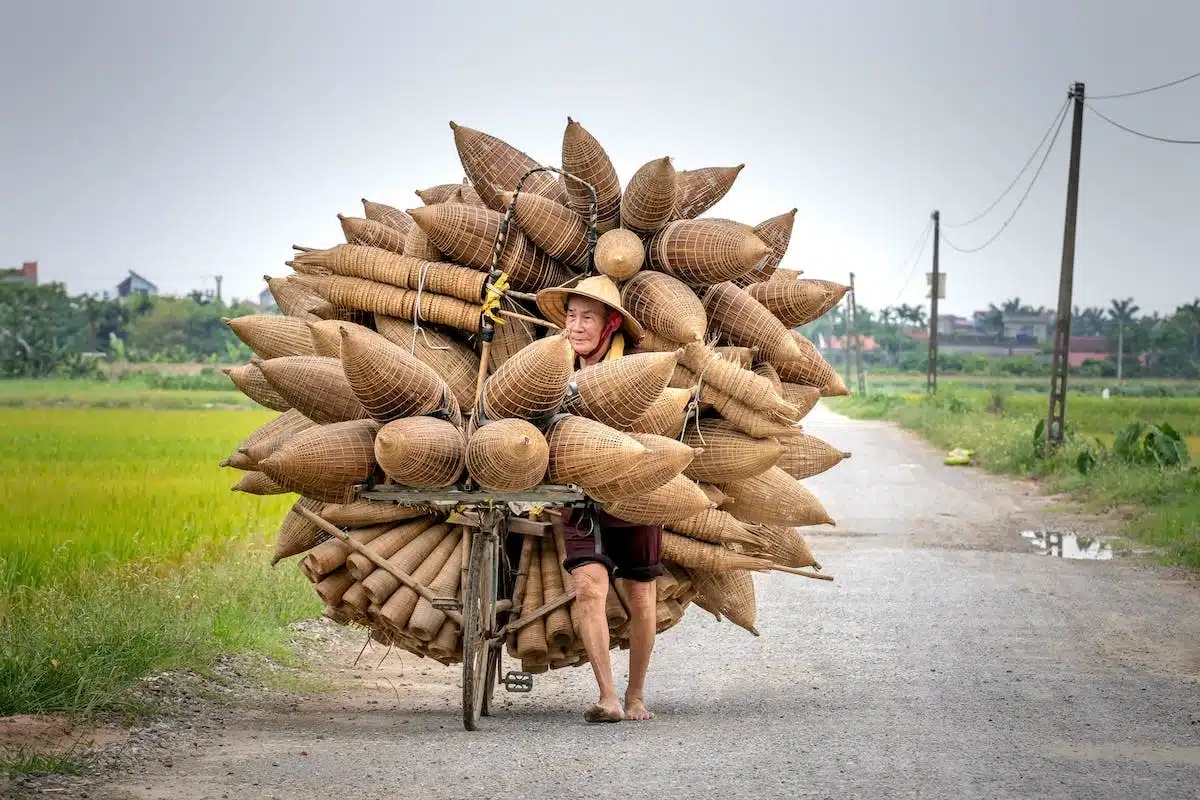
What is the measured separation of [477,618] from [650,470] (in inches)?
41.3

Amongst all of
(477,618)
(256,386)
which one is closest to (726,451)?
(477,618)

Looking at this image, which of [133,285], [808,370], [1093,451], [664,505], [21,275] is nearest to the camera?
[664,505]

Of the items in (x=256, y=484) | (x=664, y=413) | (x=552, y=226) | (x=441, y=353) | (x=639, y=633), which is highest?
(x=552, y=226)

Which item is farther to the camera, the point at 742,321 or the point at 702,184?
the point at 702,184

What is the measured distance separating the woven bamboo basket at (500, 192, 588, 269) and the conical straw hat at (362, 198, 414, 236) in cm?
91

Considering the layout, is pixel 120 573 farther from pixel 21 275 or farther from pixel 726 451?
pixel 21 275

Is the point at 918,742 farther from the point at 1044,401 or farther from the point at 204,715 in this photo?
the point at 1044,401

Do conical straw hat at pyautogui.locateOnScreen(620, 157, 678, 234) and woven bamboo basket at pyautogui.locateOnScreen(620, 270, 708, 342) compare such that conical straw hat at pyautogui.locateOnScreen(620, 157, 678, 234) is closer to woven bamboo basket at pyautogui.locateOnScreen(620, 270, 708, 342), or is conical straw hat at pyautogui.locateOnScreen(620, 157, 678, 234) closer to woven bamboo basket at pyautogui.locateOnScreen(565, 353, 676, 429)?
woven bamboo basket at pyautogui.locateOnScreen(620, 270, 708, 342)

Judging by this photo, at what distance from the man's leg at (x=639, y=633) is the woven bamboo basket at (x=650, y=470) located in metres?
0.77

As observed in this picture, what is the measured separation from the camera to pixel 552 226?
23.3 feet

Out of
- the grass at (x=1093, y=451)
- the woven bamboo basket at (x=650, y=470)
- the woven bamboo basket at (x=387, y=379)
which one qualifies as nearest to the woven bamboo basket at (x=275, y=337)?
the woven bamboo basket at (x=387, y=379)

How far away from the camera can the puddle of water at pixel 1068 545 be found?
46.7 ft

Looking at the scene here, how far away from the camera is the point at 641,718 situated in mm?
7031

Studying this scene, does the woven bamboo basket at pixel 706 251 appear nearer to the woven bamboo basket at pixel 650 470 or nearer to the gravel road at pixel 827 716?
the woven bamboo basket at pixel 650 470
